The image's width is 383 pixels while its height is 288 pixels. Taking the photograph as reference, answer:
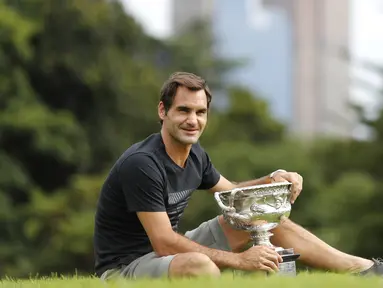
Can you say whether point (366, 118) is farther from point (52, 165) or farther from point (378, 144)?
point (52, 165)

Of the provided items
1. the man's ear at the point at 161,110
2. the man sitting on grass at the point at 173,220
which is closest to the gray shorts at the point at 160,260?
the man sitting on grass at the point at 173,220

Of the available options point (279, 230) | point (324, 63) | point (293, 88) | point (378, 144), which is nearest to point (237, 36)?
point (293, 88)

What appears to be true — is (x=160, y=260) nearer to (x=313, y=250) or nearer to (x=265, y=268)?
(x=265, y=268)

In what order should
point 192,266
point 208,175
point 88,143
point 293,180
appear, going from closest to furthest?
point 192,266, point 293,180, point 208,175, point 88,143

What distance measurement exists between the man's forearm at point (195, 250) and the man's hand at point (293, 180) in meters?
0.58

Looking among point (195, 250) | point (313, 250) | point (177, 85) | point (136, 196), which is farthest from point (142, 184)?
point (313, 250)

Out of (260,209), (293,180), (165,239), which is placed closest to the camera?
(165,239)

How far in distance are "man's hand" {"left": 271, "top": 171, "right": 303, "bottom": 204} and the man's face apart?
501 millimetres

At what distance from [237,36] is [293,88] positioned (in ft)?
25.5

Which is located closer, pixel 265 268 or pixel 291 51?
pixel 265 268

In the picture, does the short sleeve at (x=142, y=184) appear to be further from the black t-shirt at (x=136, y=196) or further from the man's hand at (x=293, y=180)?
the man's hand at (x=293, y=180)

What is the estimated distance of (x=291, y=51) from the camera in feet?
328

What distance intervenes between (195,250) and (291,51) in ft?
315

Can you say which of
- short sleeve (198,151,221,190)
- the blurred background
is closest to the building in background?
the blurred background
